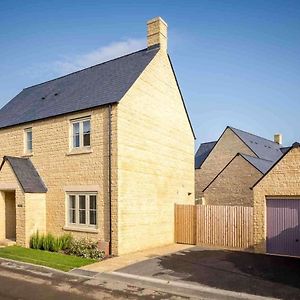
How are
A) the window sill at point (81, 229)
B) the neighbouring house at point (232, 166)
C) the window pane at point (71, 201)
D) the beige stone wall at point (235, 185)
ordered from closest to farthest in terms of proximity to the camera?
the window sill at point (81, 229) → the window pane at point (71, 201) → the beige stone wall at point (235, 185) → the neighbouring house at point (232, 166)

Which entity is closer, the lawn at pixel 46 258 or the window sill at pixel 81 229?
the lawn at pixel 46 258

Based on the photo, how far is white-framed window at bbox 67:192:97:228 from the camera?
1627cm

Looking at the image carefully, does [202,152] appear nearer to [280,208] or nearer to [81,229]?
[280,208]

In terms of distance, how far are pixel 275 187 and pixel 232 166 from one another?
1212 cm

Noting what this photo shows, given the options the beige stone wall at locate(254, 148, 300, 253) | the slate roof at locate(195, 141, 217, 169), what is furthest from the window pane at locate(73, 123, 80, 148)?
the slate roof at locate(195, 141, 217, 169)

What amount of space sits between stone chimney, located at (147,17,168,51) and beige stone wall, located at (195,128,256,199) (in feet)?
63.5

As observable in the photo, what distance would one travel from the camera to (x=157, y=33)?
19.8 m

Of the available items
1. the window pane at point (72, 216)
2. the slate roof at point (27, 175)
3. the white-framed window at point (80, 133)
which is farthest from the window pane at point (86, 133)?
the slate roof at point (27, 175)

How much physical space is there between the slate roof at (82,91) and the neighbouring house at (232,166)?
12982 millimetres

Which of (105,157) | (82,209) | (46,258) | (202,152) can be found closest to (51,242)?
(46,258)

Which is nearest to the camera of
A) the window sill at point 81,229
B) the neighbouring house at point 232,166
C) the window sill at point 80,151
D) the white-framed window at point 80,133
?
the window sill at point 81,229

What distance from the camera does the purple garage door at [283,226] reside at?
1508 centimetres

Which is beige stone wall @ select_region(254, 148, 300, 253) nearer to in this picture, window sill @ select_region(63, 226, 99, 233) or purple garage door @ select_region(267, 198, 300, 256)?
purple garage door @ select_region(267, 198, 300, 256)

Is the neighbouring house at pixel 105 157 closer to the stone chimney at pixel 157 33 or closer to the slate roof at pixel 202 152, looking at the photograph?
the stone chimney at pixel 157 33
